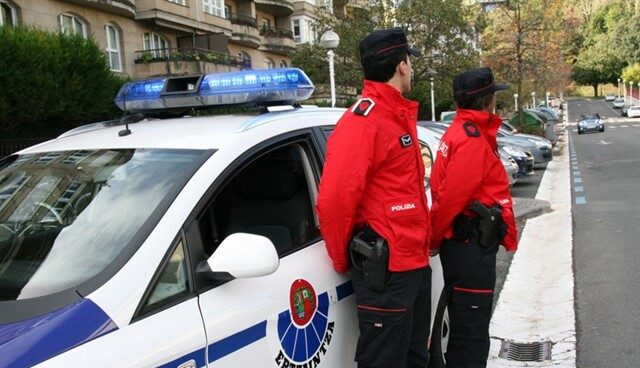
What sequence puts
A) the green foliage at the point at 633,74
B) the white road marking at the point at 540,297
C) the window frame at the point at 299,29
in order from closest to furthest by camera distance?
the white road marking at the point at 540,297, the window frame at the point at 299,29, the green foliage at the point at 633,74

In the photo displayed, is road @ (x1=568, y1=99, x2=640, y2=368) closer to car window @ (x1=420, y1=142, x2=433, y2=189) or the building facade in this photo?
car window @ (x1=420, y1=142, x2=433, y2=189)

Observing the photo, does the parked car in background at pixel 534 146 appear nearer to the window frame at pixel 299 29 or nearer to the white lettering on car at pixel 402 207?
the white lettering on car at pixel 402 207

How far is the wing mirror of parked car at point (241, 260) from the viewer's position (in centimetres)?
198

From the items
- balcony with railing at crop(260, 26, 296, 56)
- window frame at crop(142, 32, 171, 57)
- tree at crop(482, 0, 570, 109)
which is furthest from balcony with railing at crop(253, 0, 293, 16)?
tree at crop(482, 0, 570, 109)

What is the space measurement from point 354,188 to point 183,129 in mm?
864

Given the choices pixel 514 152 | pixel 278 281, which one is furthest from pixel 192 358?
pixel 514 152

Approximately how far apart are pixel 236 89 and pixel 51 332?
1.60 meters

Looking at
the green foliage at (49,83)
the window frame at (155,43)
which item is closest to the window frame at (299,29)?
the window frame at (155,43)

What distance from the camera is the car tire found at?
11.5 feet

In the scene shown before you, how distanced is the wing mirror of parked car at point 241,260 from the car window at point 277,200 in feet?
2.26

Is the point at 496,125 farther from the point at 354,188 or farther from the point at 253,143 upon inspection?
the point at 253,143

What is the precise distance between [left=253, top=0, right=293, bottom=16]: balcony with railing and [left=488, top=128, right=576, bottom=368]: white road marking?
3051cm

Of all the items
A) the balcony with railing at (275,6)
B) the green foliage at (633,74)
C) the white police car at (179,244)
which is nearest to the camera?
the white police car at (179,244)

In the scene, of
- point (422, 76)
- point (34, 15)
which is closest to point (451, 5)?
point (422, 76)
